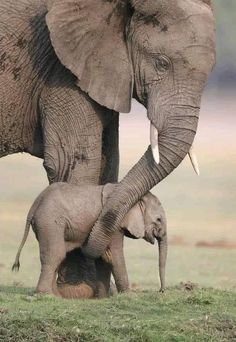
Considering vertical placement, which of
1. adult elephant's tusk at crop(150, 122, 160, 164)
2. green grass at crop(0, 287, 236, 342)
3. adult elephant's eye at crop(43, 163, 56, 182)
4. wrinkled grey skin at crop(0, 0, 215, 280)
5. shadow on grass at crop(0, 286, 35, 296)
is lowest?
green grass at crop(0, 287, 236, 342)

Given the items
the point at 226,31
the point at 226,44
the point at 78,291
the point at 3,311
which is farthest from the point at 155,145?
the point at 226,31

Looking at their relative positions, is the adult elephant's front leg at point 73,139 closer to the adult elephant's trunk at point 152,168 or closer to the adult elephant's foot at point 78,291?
the adult elephant's foot at point 78,291

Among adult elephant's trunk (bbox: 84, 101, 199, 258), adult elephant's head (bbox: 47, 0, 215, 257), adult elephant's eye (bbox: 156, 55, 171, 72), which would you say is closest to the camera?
adult elephant's trunk (bbox: 84, 101, 199, 258)

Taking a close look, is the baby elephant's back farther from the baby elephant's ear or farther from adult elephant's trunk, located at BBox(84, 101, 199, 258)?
the baby elephant's ear

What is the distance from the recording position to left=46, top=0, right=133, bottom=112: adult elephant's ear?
33.0 ft

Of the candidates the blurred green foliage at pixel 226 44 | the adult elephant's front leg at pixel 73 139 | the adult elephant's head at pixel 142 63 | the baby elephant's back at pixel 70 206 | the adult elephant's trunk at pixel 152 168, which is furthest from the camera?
the blurred green foliage at pixel 226 44

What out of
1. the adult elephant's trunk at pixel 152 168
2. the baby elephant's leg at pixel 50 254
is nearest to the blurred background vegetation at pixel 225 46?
the adult elephant's trunk at pixel 152 168

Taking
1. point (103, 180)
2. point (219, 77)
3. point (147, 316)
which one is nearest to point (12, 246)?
point (219, 77)

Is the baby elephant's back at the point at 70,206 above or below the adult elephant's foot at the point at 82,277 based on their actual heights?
above

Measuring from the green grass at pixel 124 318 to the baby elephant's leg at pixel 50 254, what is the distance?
7.3 inches

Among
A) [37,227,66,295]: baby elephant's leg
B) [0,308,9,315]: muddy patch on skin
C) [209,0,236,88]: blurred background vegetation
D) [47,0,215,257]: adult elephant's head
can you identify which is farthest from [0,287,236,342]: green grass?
[209,0,236,88]: blurred background vegetation

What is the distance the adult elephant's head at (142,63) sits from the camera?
970 centimetres

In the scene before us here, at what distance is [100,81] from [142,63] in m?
0.30

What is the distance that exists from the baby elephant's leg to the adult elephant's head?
0.21 m
